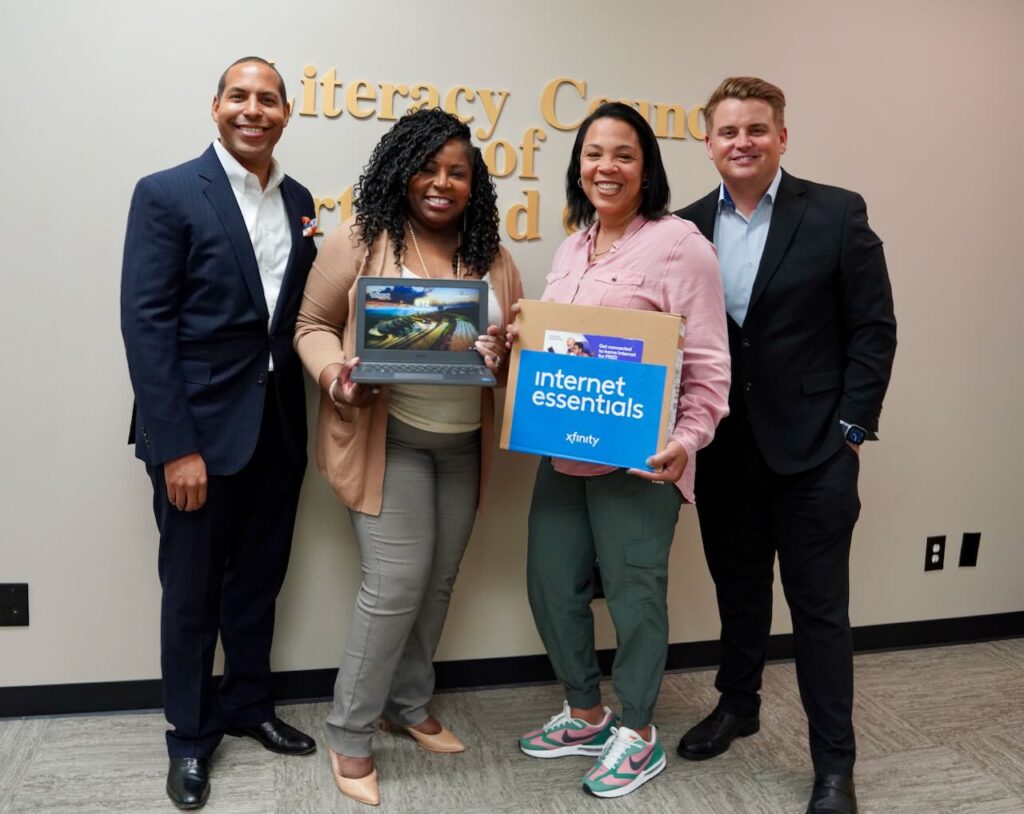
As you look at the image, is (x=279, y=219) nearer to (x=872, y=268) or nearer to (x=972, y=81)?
(x=872, y=268)

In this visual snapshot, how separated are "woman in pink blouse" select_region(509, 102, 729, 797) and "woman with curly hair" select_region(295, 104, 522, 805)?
230 millimetres

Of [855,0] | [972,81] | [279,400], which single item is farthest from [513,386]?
[972,81]

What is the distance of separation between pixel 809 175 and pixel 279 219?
163cm

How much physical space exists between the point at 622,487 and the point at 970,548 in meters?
1.70

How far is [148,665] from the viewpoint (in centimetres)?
238

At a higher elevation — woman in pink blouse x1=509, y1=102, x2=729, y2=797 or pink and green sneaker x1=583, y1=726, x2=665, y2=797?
woman in pink blouse x1=509, y1=102, x2=729, y2=797

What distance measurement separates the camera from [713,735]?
2266mm

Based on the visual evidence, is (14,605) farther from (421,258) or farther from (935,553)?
(935,553)

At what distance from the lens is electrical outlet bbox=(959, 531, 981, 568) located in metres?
2.99

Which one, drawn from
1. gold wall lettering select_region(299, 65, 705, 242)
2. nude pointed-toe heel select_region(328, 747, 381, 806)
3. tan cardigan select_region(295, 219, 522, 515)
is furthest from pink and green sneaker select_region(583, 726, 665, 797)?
gold wall lettering select_region(299, 65, 705, 242)

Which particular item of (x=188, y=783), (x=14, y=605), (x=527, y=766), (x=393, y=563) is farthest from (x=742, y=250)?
(x=14, y=605)

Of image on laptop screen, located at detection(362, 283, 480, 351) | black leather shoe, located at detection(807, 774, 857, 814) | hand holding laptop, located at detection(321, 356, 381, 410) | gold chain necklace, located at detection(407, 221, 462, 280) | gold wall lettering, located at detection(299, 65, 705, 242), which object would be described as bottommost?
black leather shoe, located at detection(807, 774, 857, 814)

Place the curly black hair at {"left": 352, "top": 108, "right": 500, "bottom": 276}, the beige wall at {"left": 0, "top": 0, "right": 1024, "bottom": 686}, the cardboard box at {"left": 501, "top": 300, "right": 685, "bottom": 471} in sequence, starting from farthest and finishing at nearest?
the beige wall at {"left": 0, "top": 0, "right": 1024, "bottom": 686}, the curly black hair at {"left": 352, "top": 108, "right": 500, "bottom": 276}, the cardboard box at {"left": 501, "top": 300, "right": 685, "bottom": 471}

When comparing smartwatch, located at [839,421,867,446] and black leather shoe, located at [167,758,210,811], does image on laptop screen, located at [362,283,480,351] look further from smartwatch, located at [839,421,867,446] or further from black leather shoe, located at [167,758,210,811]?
black leather shoe, located at [167,758,210,811]
